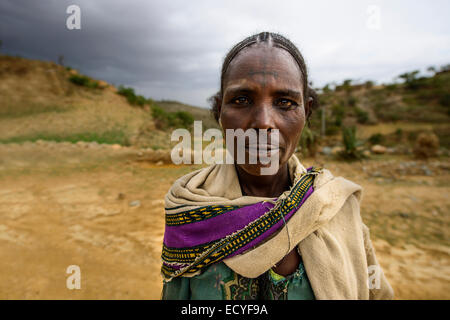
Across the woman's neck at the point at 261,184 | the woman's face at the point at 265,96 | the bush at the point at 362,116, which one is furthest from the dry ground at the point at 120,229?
Answer: the bush at the point at 362,116

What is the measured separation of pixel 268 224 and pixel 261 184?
23cm

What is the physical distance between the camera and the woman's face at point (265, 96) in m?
0.90

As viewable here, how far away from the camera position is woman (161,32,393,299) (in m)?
0.90

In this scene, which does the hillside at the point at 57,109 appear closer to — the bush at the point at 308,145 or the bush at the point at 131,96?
the bush at the point at 131,96

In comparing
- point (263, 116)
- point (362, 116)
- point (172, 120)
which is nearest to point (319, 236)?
point (263, 116)

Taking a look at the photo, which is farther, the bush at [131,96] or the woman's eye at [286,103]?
the bush at [131,96]

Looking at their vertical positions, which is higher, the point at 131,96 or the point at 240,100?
the point at 131,96

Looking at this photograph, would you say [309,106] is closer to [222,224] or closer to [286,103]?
[286,103]

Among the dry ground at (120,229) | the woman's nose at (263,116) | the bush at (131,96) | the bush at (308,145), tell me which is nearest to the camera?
the woman's nose at (263,116)

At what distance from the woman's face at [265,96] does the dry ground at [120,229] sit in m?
2.60

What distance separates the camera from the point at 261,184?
111cm

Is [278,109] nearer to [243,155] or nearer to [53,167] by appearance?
[243,155]

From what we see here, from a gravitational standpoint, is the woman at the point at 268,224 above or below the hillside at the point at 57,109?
below

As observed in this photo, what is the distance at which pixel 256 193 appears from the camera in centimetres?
112
